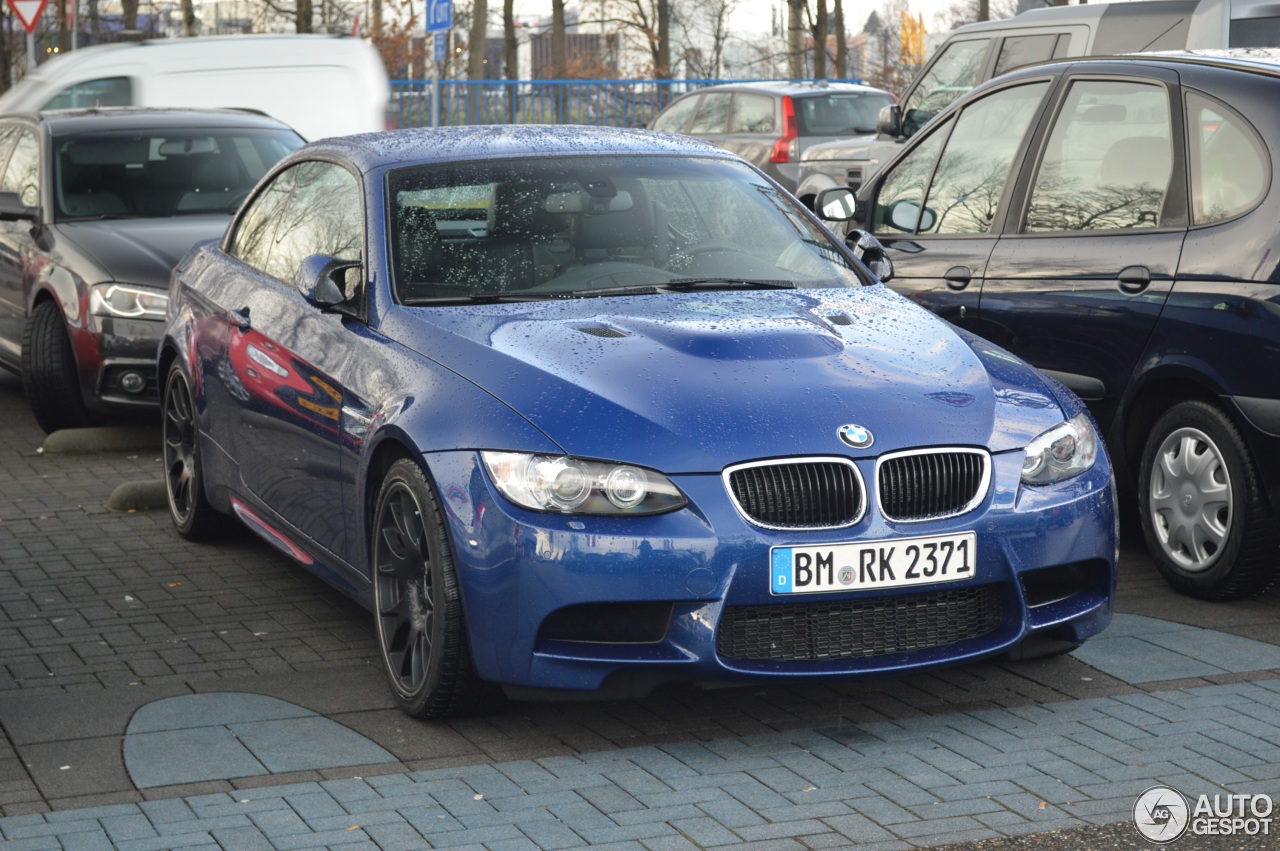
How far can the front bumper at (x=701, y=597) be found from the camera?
452 centimetres

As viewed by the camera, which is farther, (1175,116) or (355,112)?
(355,112)

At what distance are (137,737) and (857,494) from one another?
2.02m

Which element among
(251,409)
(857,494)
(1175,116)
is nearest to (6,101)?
(251,409)

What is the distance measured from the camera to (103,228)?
9.99 meters

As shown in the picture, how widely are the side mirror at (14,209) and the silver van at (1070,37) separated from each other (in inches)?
170

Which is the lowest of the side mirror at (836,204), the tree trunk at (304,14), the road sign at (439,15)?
→ the side mirror at (836,204)

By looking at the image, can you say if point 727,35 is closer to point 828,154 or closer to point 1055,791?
point 828,154

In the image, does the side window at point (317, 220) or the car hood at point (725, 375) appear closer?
the car hood at point (725, 375)

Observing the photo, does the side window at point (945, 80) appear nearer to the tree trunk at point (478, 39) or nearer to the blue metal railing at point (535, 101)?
the blue metal railing at point (535, 101)

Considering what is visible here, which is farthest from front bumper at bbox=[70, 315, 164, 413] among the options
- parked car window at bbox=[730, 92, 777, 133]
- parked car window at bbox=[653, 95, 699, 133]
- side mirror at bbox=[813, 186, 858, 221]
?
parked car window at bbox=[653, 95, 699, 133]

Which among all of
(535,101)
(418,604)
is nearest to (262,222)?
(418,604)

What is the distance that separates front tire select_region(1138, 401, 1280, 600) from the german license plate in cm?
174

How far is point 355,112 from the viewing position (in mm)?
15906

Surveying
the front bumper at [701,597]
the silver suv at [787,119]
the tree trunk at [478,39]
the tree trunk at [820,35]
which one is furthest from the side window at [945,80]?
the tree trunk at [820,35]
